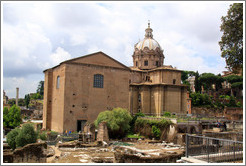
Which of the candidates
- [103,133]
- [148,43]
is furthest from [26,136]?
[148,43]

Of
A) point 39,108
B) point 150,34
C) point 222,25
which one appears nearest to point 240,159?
point 222,25

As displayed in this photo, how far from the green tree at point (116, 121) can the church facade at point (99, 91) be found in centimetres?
481

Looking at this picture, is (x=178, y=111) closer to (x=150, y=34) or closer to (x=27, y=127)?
(x=150, y=34)

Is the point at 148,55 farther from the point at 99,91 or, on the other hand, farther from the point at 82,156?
the point at 82,156

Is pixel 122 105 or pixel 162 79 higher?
pixel 162 79

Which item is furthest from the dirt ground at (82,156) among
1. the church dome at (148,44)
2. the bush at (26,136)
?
the church dome at (148,44)

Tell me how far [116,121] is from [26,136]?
36.8 ft

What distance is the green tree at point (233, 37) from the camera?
1380cm

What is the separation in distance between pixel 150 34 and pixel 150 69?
9.28 meters

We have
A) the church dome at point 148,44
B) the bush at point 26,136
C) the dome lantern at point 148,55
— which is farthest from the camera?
the church dome at point 148,44

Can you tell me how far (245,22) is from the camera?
9820 mm

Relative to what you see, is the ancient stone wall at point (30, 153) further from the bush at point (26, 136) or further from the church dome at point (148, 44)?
the church dome at point (148, 44)

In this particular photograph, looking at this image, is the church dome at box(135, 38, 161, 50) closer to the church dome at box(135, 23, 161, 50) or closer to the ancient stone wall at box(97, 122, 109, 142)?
the church dome at box(135, 23, 161, 50)

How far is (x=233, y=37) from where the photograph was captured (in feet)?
47.2
